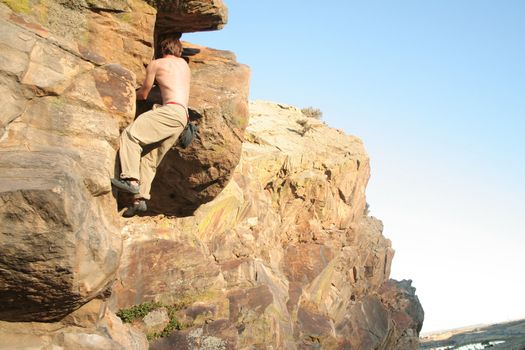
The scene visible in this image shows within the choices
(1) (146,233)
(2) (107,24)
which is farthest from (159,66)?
(1) (146,233)

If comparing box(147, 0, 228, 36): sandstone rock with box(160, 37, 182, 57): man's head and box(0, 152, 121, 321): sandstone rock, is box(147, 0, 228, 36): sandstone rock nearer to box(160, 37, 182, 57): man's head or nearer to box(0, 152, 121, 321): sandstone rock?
box(160, 37, 182, 57): man's head

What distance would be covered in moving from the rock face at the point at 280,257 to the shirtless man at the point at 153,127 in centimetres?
1536

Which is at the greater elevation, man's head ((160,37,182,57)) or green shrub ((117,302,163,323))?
man's head ((160,37,182,57))

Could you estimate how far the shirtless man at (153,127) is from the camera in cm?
802

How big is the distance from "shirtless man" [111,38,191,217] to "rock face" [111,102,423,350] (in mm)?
15363

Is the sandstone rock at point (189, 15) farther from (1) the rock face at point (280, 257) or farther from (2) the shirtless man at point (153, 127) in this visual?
(1) the rock face at point (280, 257)

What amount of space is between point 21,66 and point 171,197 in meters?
4.89

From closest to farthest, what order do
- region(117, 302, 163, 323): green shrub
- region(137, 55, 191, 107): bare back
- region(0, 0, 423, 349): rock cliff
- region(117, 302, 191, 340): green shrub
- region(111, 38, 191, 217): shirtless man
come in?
region(0, 0, 423, 349): rock cliff
region(111, 38, 191, 217): shirtless man
region(137, 55, 191, 107): bare back
region(117, 302, 163, 323): green shrub
region(117, 302, 191, 340): green shrub

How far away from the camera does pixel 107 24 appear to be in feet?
29.6

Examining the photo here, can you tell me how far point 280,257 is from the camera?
34.1 meters

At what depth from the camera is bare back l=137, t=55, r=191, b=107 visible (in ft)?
28.5

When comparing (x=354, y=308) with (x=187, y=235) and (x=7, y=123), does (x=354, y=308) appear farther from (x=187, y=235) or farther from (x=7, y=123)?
(x=7, y=123)

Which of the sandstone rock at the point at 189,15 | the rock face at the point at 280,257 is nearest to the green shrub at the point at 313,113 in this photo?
the rock face at the point at 280,257

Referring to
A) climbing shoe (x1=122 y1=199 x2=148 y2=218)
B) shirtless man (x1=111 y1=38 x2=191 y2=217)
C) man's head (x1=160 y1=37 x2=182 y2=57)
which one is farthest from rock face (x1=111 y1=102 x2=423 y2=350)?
man's head (x1=160 y1=37 x2=182 y2=57)
